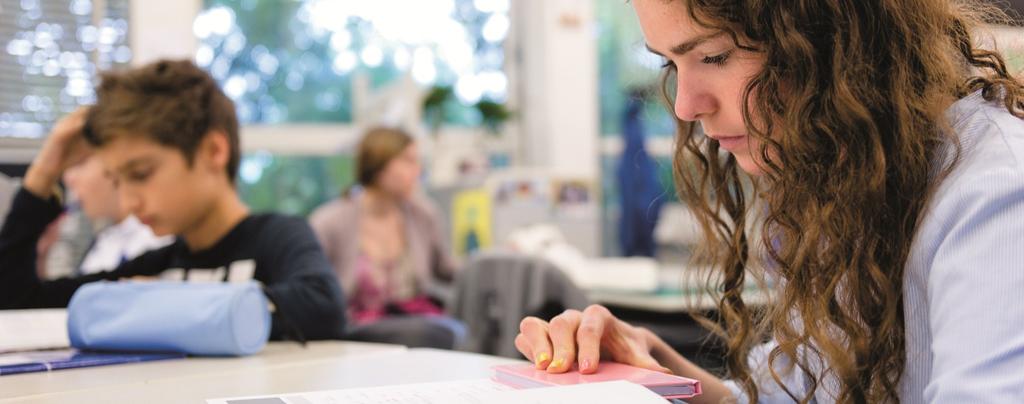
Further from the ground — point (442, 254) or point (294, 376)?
point (294, 376)

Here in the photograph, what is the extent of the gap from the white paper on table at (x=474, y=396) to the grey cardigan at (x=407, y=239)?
2874mm

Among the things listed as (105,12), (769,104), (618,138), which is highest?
(105,12)

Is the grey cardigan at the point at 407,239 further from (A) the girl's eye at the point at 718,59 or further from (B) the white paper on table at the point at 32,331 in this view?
(A) the girl's eye at the point at 718,59

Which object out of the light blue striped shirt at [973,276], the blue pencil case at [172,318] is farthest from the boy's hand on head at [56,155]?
the light blue striped shirt at [973,276]

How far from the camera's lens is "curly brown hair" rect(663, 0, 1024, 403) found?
76 cm

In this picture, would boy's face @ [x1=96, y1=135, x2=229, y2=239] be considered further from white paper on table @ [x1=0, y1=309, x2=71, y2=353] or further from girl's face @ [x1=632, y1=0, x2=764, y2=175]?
girl's face @ [x1=632, y1=0, x2=764, y2=175]

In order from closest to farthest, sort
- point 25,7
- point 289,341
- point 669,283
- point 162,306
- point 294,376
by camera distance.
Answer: point 294,376 < point 162,306 < point 289,341 < point 25,7 < point 669,283

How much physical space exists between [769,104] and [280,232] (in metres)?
1.11

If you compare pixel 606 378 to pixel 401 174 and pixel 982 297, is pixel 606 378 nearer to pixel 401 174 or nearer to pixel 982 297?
pixel 982 297

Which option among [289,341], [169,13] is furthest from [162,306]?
[169,13]

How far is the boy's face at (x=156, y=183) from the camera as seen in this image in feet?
5.61

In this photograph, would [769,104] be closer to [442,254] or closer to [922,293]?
[922,293]

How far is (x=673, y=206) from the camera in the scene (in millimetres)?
4508

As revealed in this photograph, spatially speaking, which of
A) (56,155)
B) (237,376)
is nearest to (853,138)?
(237,376)
